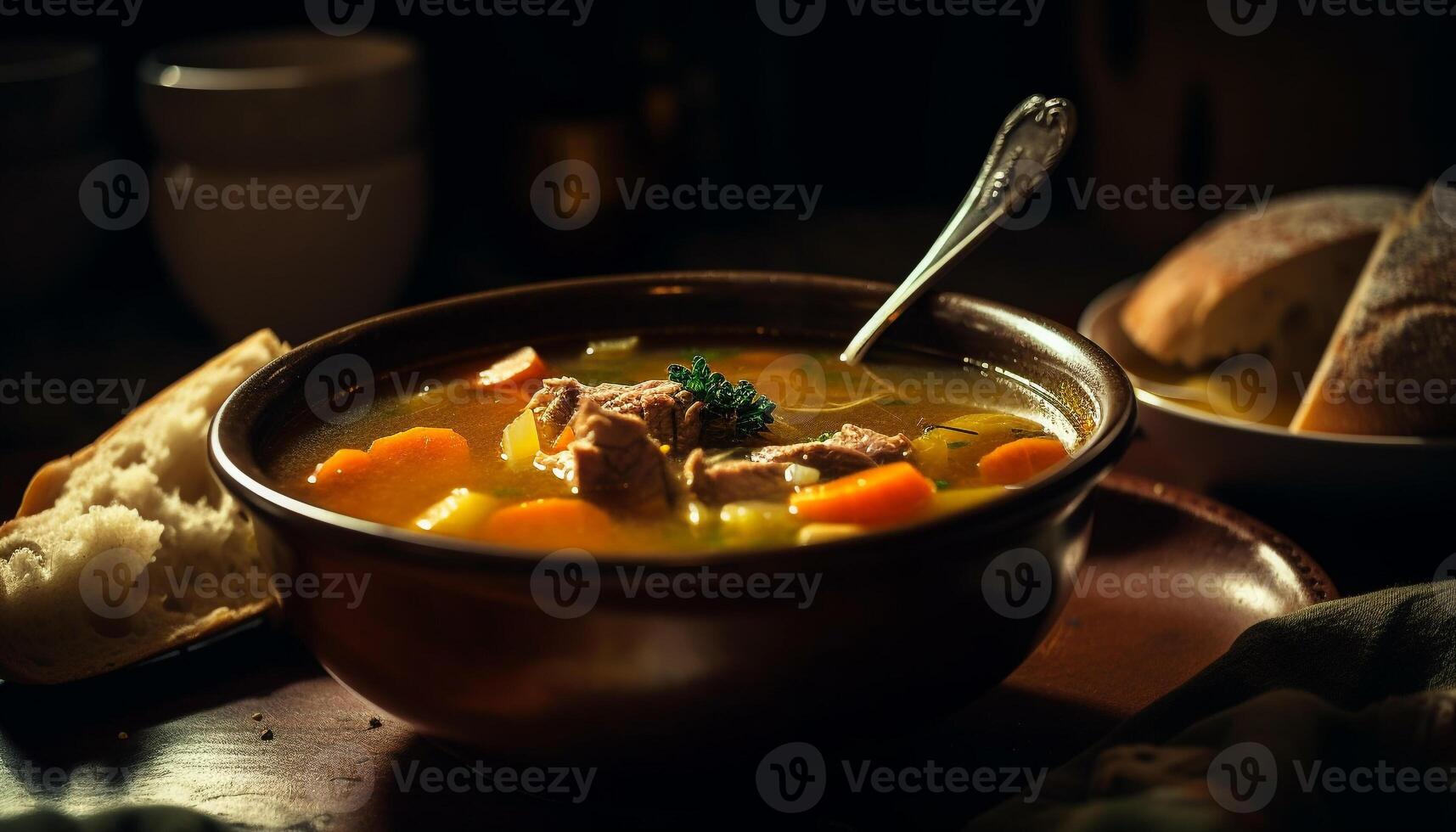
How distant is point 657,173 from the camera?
4289 mm

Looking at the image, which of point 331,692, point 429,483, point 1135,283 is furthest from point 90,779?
point 1135,283

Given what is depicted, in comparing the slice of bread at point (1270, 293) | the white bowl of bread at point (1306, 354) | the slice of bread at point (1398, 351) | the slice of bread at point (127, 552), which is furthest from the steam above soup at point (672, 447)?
the slice of bread at point (1270, 293)

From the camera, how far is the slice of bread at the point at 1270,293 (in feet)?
10.4

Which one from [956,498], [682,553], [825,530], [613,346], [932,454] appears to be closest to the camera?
[682,553]

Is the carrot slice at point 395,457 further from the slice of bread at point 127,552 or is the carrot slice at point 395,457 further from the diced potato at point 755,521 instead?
the diced potato at point 755,521

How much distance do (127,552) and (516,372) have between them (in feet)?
2.22

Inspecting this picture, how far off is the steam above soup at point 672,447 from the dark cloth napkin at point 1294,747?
0.37 m

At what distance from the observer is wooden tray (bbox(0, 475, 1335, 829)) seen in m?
1.71

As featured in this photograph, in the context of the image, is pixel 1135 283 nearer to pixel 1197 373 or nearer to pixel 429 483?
pixel 1197 373

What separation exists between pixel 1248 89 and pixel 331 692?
3.40 meters

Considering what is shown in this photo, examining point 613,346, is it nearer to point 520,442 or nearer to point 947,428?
point 520,442

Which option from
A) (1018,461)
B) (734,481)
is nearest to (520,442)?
(734,481)

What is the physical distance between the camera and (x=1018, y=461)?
205 cm

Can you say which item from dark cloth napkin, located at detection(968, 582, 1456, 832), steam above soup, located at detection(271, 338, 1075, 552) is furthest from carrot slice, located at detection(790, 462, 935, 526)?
dark cloth napkin, located at detection(968, 582, 1456, 832)
